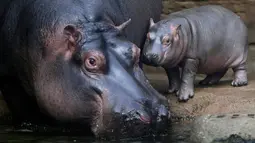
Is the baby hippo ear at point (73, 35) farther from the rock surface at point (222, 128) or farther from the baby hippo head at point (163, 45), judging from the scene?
the rock surface at point (222, 128)

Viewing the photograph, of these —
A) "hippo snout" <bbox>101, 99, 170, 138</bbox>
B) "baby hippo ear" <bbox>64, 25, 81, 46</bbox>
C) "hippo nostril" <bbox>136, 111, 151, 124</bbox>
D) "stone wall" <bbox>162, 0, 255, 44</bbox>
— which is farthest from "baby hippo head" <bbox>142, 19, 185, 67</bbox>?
"stone wall" <bbox>162, 0, 255, 44</bbox>

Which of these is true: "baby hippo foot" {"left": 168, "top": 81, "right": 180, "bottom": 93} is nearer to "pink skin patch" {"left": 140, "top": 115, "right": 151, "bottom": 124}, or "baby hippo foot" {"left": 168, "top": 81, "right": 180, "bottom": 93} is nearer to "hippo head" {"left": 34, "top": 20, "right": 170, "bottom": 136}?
"hippo head" {"left": 34, "top": 20, "right": 170, "bottom": 136}

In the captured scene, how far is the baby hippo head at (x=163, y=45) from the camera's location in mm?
6836

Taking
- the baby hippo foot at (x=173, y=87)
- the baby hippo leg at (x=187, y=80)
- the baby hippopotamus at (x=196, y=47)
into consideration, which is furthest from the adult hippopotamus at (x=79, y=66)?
the baby hippo foot at (x=173, y=87)

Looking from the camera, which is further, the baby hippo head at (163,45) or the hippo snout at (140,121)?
the baby hippo head at (163,45)

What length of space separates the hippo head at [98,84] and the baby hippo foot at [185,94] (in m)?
1.07

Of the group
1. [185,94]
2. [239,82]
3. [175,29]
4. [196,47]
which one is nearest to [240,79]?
[239,82]

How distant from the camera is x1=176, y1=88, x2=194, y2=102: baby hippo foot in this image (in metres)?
6.98

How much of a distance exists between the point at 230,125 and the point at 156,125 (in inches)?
21.2

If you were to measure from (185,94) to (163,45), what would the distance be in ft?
1.59

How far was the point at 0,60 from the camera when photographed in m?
6.75

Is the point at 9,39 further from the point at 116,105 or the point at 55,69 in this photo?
the point at 116,105

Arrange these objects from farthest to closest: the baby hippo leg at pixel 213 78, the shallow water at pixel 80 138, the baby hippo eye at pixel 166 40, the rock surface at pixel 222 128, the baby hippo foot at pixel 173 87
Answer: the baby hippo leg at pixel 213 78
the baby hippo foot at pixel 173 87
the baby hippo eye at pixel 166 40
the shallow water at pixel 80 138
the rock surface at pixel 222 128

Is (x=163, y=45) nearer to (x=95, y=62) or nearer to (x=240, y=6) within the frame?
(x=95, y=62)
